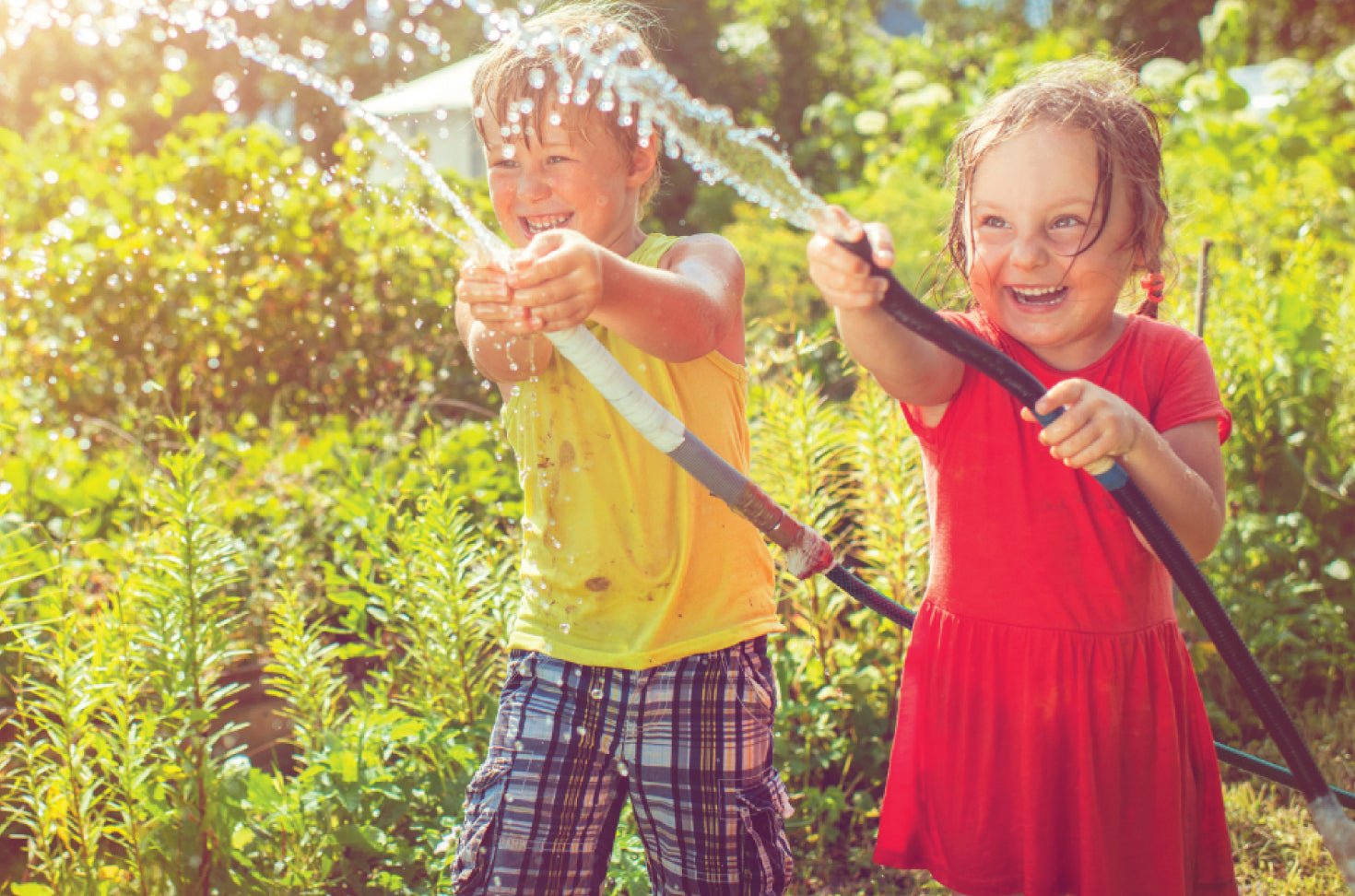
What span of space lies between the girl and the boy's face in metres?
0.49

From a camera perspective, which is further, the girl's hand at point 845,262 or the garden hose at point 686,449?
the garden hose at point 686,449

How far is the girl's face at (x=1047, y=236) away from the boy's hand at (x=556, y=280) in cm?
62

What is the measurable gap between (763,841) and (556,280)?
945 mm

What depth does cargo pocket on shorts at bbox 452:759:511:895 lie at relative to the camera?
1652 millimetres

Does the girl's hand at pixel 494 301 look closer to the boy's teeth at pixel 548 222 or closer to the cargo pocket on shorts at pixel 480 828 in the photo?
Result: the boy's teeth at pixel 548 222

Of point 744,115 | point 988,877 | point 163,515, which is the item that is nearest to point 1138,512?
point 988,877

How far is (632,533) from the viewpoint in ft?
5.67

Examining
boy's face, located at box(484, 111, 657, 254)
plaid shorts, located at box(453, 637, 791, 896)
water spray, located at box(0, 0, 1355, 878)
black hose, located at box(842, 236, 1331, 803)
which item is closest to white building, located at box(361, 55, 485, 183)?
boy's face, located at box(484, 111, 657, 254)

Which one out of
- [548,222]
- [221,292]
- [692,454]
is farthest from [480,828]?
[221,292]

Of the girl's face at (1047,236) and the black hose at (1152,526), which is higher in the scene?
the girl's face at (1047,236)

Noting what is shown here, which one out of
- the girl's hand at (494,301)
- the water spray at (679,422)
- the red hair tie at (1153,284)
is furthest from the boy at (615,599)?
the red hair tie at (1153,284)

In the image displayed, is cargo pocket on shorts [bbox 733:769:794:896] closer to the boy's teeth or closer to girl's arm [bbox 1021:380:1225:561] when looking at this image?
girl's arm [bbox 1021:380:1225:561]

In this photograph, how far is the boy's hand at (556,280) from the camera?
4.22ft

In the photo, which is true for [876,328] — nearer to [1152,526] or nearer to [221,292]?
[1152,526]
